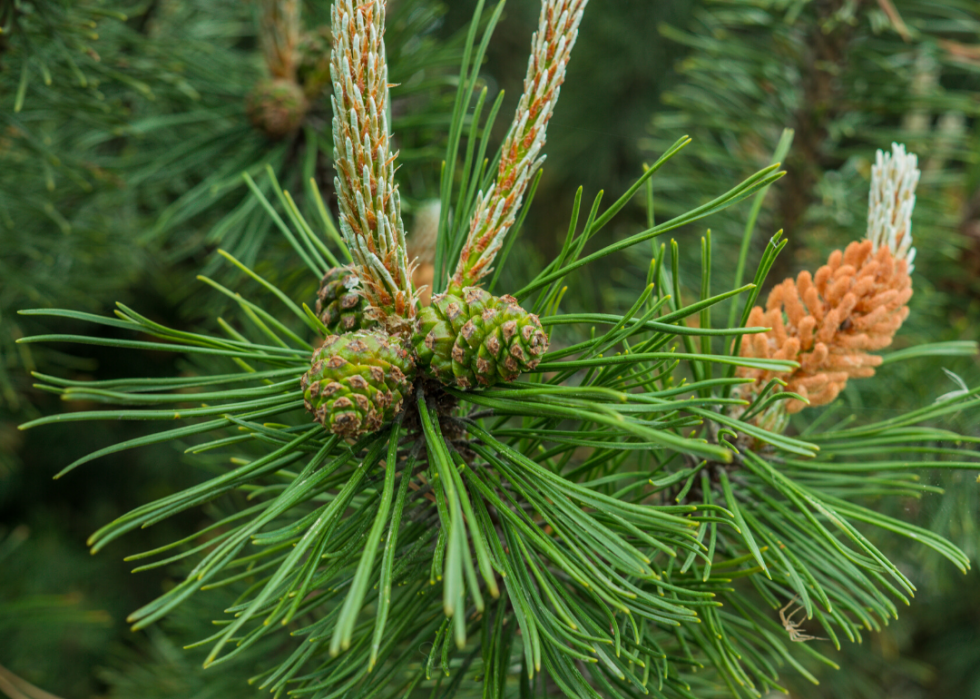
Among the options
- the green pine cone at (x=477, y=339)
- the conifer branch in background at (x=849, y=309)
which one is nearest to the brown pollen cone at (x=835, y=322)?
the conifer branch in background at (x=849, y=309)

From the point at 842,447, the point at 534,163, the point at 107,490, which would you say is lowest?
the point at 107,490

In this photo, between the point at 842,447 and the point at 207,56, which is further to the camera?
the point at 207,56

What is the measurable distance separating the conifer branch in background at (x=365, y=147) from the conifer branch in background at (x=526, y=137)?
56mm

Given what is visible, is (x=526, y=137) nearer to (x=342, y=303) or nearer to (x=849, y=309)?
(x=342, y=303)

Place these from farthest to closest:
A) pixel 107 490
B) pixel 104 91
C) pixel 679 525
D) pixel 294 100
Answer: pixel 107 490
pixel 104 91
pixel 294 100
pixel 679 525

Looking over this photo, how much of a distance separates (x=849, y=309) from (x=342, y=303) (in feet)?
1.28

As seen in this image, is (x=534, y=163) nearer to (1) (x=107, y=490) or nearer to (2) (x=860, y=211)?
(2) (x=860, y=211)

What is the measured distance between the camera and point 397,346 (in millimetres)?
442

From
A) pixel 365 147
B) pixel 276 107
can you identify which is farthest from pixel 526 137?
pixel 276 107

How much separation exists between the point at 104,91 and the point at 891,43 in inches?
45.2

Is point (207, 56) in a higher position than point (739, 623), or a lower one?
higher

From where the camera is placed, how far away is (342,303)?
1.62 feet

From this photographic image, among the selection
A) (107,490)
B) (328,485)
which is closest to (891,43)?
(328,485)

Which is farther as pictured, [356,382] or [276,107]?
[276,107]
